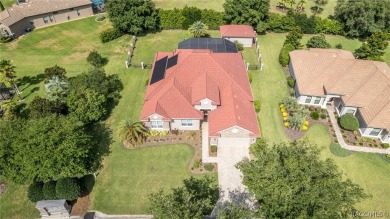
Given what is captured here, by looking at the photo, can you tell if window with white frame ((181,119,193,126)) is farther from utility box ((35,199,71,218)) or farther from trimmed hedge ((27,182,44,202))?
trimmed hedge ((27,182,44,202))

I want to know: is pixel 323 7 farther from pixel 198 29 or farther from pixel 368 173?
pixel 368 173

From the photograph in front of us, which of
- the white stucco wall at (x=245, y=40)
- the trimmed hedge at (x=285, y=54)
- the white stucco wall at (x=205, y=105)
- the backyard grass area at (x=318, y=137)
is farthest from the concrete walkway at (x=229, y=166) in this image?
the white stucco wall at (x=245, y=40)

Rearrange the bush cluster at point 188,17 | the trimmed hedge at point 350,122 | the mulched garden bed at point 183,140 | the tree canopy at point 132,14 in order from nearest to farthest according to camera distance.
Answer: the mulched garden bed at point 183,140 → the trimmed hedge at point 350,122 → the tree canopy at point 132,14 → the bush cluster at point 188,17

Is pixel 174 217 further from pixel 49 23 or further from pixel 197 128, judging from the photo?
pixel 49 23

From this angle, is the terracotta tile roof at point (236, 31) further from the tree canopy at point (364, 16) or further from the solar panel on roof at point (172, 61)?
the tree canopy at point (364, 16)

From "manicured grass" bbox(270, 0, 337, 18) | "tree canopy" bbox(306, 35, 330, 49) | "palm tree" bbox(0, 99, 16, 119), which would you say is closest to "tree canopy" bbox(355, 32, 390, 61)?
"tree canopy" bbox(306, 35, 330, 49)

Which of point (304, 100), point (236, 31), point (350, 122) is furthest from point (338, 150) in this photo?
point (236, 31)
